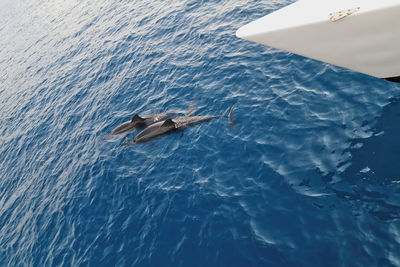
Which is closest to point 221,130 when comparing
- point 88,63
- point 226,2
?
point 226,2

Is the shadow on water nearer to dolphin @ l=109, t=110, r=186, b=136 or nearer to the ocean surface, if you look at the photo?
the ocean surface

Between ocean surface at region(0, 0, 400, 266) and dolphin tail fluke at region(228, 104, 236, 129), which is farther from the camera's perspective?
dolphin tail fluke at region(228, 104, 236, 129)

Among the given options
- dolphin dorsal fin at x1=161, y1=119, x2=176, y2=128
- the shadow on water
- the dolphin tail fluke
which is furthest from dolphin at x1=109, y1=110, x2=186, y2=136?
the shadow on water

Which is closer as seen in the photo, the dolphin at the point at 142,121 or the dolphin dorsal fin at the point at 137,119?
the dolphin dorsal fin at the point at 137,119

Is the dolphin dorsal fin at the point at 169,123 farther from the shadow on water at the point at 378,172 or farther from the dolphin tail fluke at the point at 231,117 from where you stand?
the shadow on water at the point at 378,172

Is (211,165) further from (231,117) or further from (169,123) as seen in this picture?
(169,123)

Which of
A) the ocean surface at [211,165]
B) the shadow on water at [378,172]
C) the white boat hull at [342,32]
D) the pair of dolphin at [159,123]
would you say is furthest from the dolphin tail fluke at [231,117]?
the white boat hull at [342,32]

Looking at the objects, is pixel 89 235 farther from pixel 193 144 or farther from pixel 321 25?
pixel 321 25
